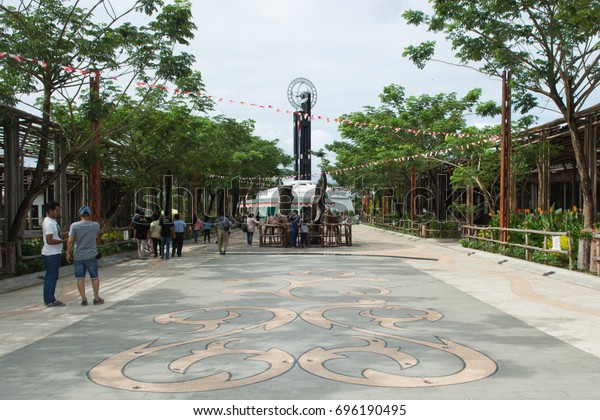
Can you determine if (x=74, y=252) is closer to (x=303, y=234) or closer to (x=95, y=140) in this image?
(x=95, y=140)

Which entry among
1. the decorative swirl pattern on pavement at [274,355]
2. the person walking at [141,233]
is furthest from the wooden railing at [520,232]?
the person walking at [141,233]

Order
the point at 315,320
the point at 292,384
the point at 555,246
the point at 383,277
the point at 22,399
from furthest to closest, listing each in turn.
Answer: the point at 555,246 < the point at 383,277 < the point at 315,320 < the point at 292,384 < the point at 22,399

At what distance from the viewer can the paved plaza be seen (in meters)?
4.59

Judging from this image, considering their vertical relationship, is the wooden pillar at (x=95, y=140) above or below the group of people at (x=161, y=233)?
above

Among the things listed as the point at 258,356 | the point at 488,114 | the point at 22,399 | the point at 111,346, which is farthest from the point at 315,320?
the point at 488,114

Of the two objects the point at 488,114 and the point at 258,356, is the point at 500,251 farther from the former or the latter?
the point at 258,356

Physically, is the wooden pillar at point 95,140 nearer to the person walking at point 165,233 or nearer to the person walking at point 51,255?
the person walking at point 165,233

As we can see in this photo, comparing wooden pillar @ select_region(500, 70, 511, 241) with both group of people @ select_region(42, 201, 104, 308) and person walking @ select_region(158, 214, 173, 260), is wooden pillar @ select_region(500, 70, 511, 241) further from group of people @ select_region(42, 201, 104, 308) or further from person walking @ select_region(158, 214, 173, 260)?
group of people @ select_region(42, 201, 104, 308)

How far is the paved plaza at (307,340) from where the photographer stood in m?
4.59

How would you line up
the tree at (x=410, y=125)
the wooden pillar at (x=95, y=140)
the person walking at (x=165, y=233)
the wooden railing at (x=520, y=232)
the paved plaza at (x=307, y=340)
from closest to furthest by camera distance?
the paved plaza at (x=307, y=340), the wooden railing at (x=520, y=232), the wooden pillar at (x=95, y=140), the person walking at (x=165, y=233), the tree at (x=410, y=125)

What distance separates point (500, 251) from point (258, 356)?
48.8ft

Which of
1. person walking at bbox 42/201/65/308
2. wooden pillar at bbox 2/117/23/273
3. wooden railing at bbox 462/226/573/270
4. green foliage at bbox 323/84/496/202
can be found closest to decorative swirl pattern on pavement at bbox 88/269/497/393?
person walking at bbox 42/201/65/308

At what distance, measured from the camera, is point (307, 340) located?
20.5 ft

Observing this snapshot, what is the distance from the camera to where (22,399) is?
4332mm
